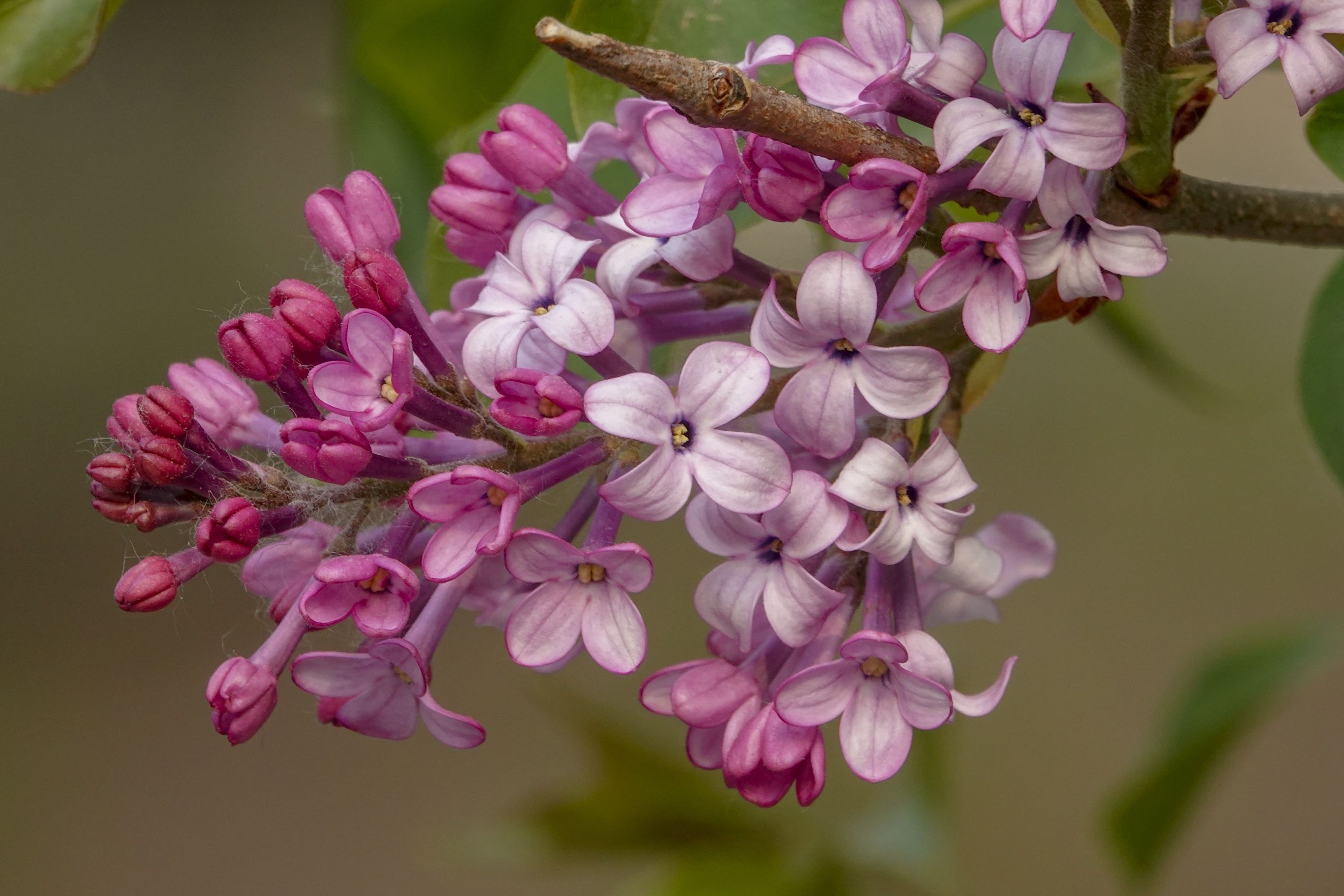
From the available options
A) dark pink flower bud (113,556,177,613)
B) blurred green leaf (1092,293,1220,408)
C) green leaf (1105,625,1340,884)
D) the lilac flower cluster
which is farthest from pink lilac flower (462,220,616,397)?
green leaf (1105,625,1340,884)

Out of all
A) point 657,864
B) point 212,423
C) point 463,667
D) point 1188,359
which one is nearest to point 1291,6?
point 212,423

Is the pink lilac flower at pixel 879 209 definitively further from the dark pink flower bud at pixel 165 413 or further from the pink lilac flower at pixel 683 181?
the dark pink flower bud at pixel 165 413

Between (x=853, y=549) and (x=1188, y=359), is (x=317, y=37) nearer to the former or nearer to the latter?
(x=1188, y=359)

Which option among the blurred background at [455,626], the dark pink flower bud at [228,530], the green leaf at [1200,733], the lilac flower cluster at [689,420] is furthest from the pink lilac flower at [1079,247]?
the blurred background at [455,626]

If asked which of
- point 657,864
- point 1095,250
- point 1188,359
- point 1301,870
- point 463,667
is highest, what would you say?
point 1095,250

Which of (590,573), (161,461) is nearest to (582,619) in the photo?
(590,573)

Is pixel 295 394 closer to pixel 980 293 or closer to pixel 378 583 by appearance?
pixel 378 583

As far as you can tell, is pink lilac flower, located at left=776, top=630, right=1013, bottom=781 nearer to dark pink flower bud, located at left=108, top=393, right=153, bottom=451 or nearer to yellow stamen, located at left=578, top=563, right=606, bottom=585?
yellow stamen, located at left=578, top=563, right=606, bottom=585
